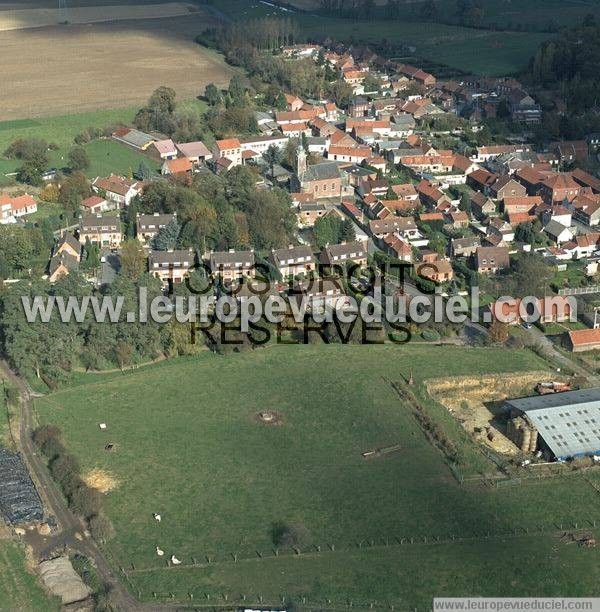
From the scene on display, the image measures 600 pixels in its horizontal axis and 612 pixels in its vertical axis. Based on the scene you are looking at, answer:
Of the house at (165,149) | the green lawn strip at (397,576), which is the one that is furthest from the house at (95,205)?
the green lawn strip at (397,576)

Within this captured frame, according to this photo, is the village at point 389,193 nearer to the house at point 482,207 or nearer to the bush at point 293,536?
the house at point 482,207

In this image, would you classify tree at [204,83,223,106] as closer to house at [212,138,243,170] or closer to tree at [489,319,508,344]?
house at [212,138,243,170]

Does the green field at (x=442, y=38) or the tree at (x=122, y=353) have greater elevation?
the green field at (x=442, y=38)

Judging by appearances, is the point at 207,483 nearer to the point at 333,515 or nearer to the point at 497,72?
the point at 333,515

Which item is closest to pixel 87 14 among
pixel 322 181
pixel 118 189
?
pixel 118 189

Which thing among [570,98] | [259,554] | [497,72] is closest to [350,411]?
[259,554]

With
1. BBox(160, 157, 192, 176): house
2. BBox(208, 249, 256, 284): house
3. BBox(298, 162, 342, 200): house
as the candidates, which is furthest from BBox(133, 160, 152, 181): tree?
BBox(208, 249, 256, 284): house
